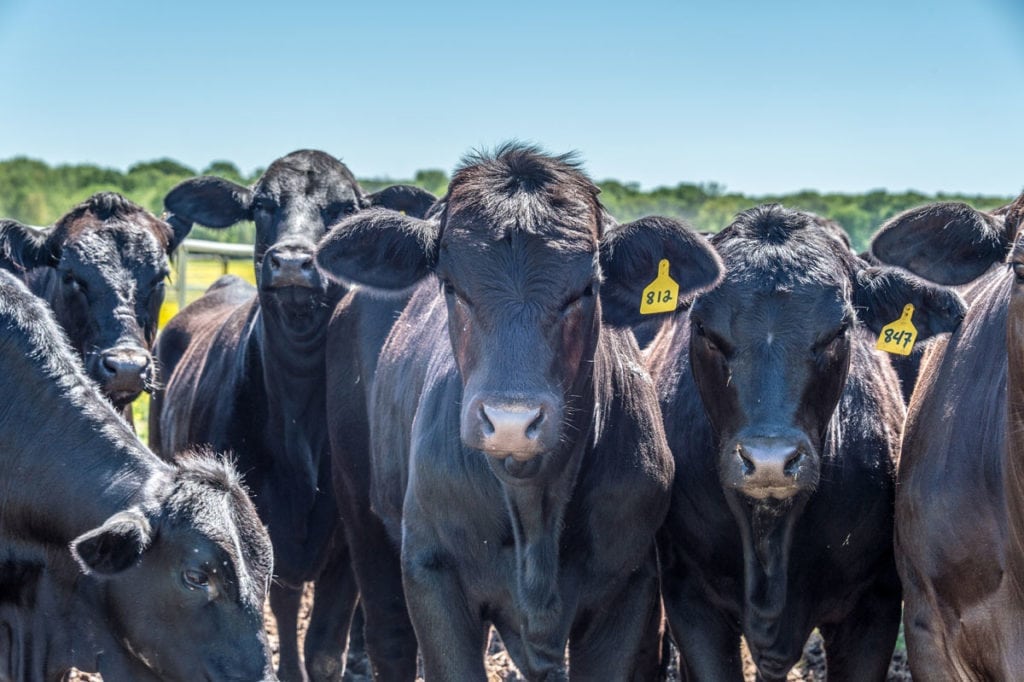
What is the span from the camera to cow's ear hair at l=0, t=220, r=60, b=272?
7.40 metres

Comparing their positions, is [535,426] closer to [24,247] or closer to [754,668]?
[754,668]

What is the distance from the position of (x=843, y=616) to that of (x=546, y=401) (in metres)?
1.99

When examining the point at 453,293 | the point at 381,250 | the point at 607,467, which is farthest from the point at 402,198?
the point at 607,467

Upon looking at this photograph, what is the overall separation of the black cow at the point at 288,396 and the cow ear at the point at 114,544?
7.57ft

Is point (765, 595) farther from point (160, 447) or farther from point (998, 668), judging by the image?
point (160, 447)

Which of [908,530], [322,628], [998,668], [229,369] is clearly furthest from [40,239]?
[998,668]

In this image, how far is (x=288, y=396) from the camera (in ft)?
23.9

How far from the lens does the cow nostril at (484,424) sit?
4234mm

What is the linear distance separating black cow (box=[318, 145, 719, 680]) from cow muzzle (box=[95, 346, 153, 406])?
6.89ft

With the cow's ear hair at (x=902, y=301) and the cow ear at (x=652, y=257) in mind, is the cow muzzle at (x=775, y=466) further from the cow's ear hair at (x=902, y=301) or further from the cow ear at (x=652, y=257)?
the cow's ear hair at (x=902, y=301)

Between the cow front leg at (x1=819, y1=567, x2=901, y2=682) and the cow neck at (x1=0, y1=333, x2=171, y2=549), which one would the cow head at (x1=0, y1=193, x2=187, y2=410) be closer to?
the cow neck at (x1=0, y1=333, x2=171, y2=549)

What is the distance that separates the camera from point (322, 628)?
703 centimetres

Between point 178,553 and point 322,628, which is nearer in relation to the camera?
point 178,553

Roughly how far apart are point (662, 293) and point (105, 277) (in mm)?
3662
